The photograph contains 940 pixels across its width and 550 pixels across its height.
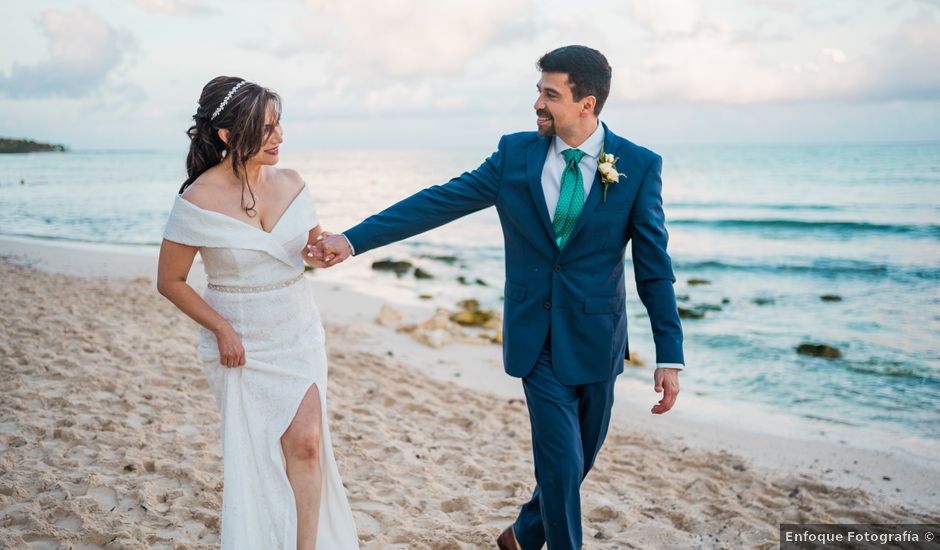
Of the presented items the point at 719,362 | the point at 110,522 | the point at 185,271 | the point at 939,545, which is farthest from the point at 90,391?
the point at 719,362

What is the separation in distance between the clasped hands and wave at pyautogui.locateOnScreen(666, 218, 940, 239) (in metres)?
23.3

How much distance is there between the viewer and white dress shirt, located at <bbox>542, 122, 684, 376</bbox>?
338 centimetres

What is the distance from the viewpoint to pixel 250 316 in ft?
10.5

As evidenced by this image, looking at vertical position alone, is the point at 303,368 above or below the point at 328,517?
above

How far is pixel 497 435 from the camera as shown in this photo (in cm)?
623

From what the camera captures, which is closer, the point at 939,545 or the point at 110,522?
the point at 110,522

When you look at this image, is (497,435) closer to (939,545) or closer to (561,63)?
(939,545)

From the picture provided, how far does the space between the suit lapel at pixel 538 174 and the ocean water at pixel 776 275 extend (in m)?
5.25

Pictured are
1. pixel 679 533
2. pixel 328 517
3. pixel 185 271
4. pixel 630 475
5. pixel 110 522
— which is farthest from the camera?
pixel 630 475

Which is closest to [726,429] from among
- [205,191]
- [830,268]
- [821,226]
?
[205,191]

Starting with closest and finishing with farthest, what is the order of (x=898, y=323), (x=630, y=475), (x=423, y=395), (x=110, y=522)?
(x=110, y=522)
(x=630, y=475)
(x=423, y=395)
(x=898, y=323)

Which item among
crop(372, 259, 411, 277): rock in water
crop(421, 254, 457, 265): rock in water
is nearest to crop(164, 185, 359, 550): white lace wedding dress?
crop(372, 259, 411, 277): rock in water

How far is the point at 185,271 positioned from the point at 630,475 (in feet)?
12.2

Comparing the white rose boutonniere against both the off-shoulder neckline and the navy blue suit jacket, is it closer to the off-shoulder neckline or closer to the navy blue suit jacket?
the navy blue suit jacket
